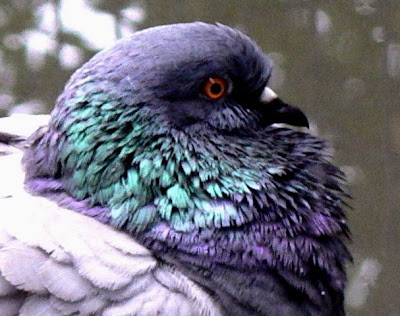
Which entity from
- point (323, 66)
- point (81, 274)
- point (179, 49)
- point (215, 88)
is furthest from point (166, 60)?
point (323, 66)

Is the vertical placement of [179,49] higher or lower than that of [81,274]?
higher

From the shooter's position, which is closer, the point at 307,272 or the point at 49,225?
the point at 49,225

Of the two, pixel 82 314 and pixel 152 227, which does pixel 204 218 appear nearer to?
pixel 152 227

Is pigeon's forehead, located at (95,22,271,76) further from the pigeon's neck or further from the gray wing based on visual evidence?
the gray wing

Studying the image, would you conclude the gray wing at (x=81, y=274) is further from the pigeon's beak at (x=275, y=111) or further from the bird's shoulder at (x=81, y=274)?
the pigeon's beak at (x=275, y=111)

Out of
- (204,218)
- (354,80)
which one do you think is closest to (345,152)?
(354,80)

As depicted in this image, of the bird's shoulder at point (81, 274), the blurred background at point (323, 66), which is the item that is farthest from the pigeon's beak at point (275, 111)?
the blurred background at point (323, 66)

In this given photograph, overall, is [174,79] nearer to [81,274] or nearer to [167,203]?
[167,203]
